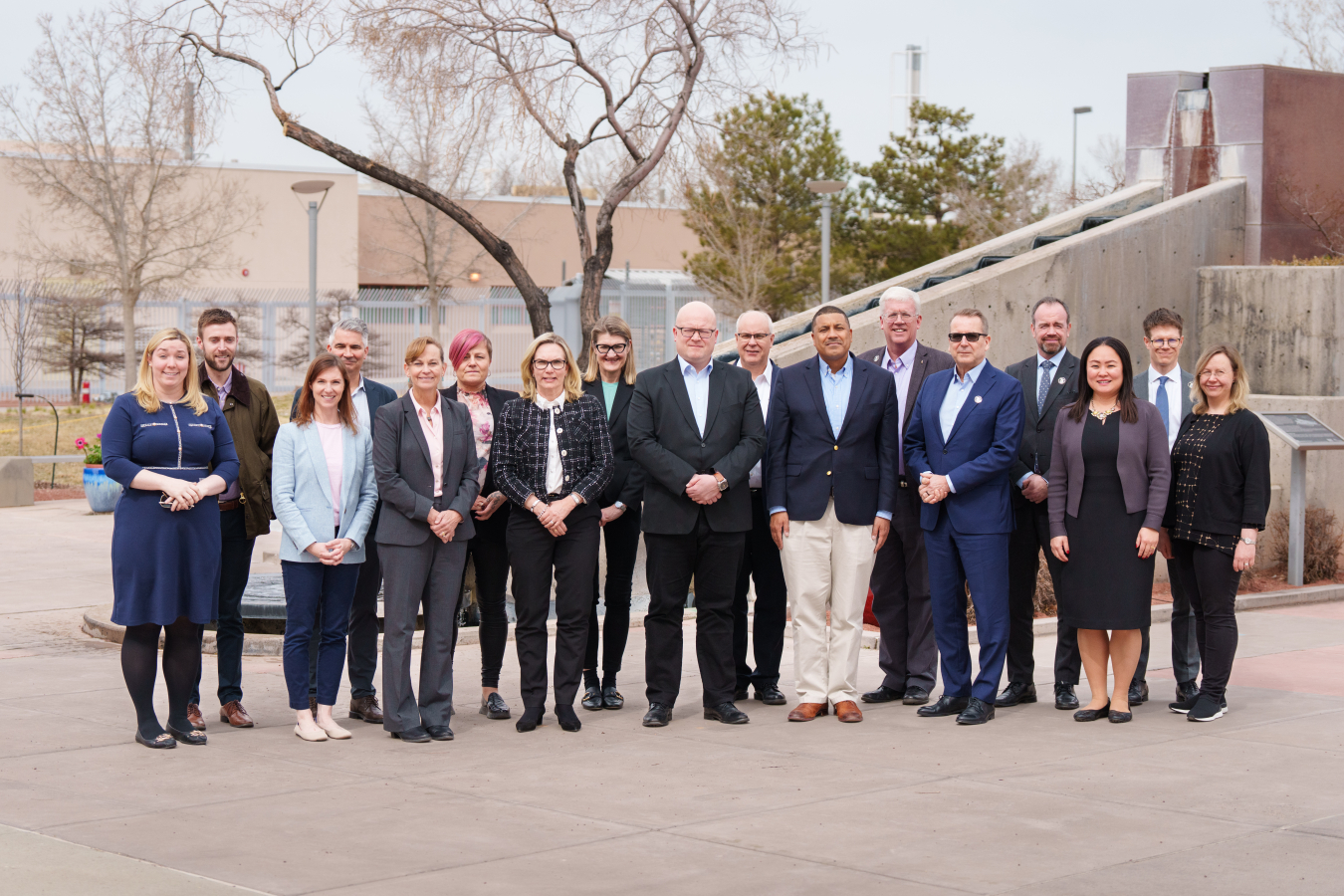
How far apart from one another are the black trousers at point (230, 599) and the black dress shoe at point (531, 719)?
147 centimetres

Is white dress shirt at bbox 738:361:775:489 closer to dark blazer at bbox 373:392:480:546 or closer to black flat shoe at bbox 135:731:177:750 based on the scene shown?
dark blazer at bbox 373:392:480:546

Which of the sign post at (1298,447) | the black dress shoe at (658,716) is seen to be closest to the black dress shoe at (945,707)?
the black dress shoe at (658,716)

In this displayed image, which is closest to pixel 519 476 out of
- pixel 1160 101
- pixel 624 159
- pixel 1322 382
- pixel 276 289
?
pixel 1322 382

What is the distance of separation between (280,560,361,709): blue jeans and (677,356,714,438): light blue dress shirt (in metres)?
1.91

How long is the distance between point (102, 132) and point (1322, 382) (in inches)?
1041

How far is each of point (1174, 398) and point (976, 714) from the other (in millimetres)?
2084

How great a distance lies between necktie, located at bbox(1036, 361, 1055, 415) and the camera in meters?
8.22

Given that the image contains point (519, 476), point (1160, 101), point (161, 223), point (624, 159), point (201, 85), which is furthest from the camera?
point (161, 223)

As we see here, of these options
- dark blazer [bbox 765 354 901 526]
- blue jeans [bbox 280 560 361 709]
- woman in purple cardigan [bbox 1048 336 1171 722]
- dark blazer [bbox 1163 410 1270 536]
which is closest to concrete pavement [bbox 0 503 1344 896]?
blue jeans [bbox 280 560 361 709]

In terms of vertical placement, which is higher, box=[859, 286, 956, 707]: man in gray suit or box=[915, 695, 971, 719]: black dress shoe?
box=[859, 286, 956, 707]: man in gray suit

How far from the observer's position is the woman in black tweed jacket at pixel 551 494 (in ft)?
25.0

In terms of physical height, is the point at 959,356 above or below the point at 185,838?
above

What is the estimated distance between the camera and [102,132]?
32.3 meters

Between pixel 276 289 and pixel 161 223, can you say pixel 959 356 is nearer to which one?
pixel 161 223
